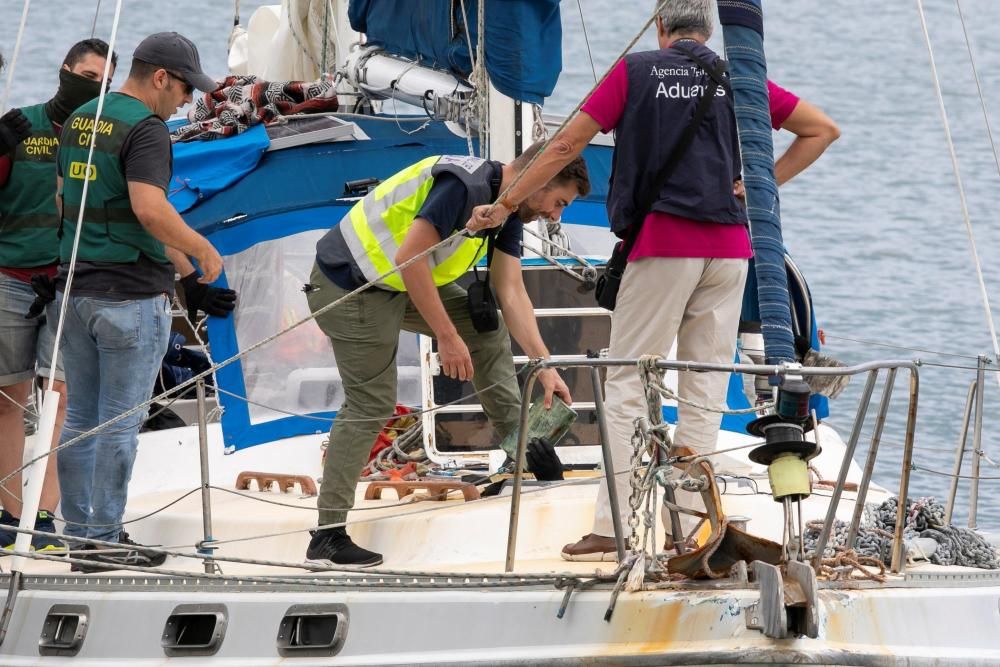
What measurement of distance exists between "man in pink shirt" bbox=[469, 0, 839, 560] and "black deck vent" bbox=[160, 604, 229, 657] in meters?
1.04

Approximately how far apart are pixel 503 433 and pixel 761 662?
2065mm

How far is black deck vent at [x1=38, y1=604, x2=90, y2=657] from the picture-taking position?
486 cm

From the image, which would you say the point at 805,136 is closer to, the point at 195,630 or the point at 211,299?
the point at 211,299

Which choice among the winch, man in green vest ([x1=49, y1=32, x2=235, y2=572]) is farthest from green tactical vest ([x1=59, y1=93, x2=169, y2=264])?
the winch

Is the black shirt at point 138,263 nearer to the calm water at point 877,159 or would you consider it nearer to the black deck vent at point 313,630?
the black deck vent at point 313,630

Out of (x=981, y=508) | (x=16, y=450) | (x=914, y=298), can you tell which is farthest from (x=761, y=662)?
(x=914, y=298)

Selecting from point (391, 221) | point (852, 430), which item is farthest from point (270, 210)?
point (852, 430)

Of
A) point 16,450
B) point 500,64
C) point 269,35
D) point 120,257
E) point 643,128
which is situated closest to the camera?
point 643,128

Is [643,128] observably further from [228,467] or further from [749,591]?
[228,467]

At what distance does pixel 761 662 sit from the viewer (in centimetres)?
410

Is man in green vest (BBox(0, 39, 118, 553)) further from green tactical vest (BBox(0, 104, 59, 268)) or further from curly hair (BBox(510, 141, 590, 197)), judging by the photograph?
curly hair (BBox(510, 141, 590, 197))

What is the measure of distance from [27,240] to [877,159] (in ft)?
58.3

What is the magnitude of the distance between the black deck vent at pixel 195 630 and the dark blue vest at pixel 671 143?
157cm

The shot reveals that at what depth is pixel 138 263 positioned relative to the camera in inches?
210
